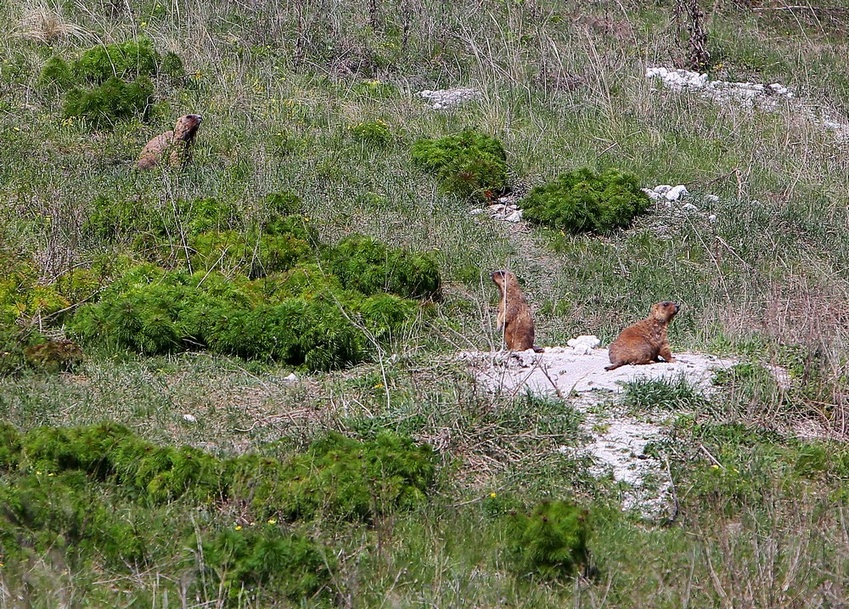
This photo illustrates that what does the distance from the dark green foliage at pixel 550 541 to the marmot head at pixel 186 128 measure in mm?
7989

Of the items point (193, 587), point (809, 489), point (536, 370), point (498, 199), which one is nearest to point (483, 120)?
point (498, 199)

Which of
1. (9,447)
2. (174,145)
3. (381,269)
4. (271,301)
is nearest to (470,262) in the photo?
(381,269)

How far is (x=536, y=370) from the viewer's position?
7.04 metres

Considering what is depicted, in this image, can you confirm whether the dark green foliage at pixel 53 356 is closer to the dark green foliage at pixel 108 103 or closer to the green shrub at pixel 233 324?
the green shrub at pixel 233 324

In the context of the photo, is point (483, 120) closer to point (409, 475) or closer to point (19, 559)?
point (409, 475)

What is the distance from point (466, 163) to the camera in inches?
470

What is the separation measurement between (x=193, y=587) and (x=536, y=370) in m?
3.29

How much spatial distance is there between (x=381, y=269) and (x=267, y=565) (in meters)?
4.66

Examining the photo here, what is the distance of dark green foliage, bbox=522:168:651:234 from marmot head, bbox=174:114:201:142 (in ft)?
12.1

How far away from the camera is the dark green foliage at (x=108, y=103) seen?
12.4 metres

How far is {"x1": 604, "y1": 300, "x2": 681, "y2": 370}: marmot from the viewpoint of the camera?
7125mm

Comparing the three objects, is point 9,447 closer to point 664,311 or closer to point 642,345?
point 642,345

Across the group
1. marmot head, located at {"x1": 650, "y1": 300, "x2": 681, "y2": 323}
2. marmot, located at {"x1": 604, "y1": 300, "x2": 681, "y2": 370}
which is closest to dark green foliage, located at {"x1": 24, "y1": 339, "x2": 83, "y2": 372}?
marmot, located at {"x1": 604, "y1": 300, "x2": 681, "y2": 370}

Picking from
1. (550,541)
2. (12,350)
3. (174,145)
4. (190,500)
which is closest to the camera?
(550,541)
